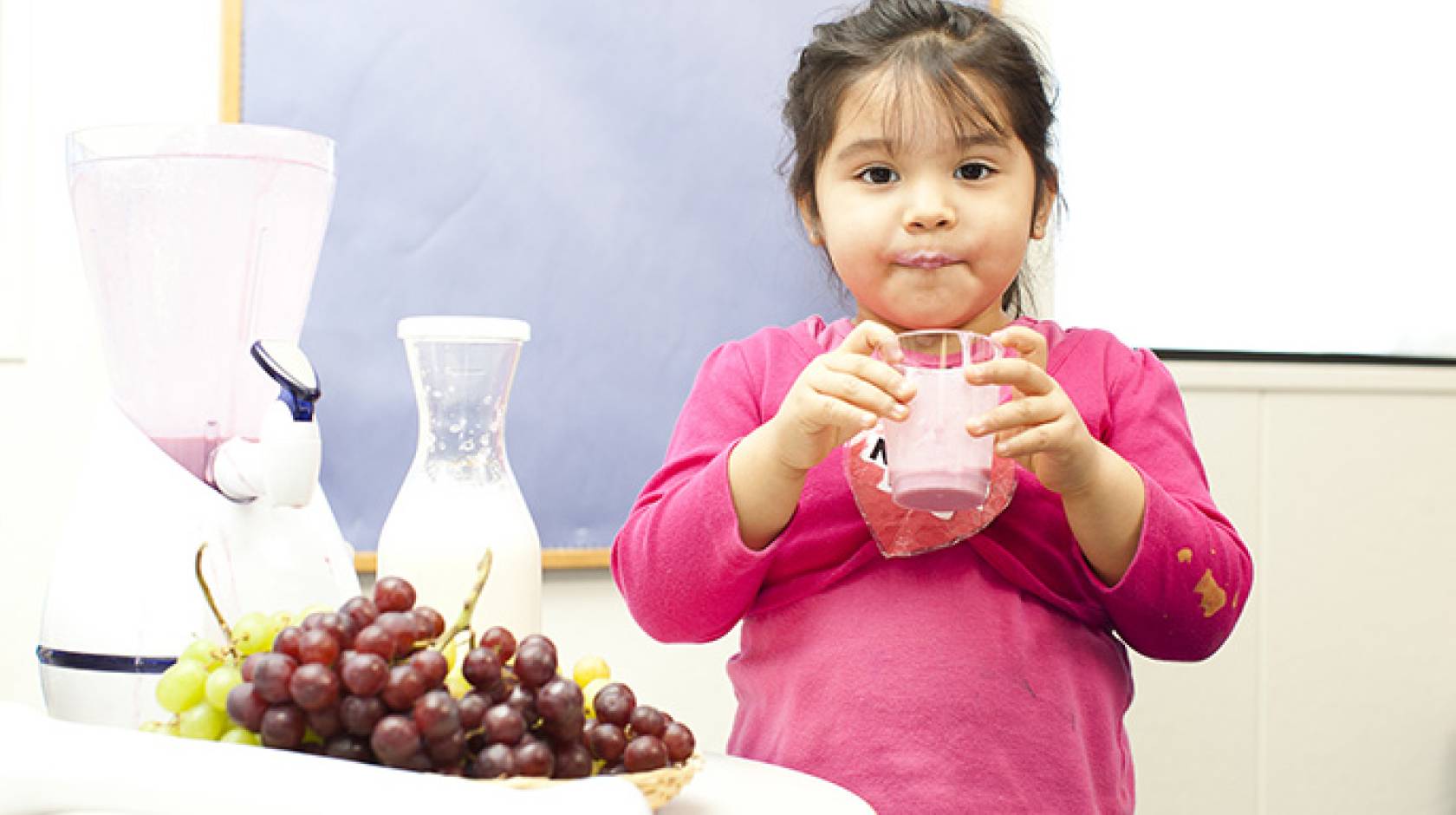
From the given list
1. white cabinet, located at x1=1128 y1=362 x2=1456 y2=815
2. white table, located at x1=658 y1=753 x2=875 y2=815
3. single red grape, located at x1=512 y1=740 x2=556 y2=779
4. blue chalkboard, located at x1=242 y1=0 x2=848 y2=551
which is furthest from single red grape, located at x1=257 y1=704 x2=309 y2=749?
white cabinet, located at x1=1128 y1=362 x2=1456 y2=815

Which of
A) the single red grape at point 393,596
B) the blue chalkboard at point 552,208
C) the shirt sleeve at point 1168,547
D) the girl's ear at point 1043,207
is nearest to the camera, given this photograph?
the single red grape at point 393,596

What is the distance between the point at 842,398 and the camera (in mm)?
871

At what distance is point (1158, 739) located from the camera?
6.56ft

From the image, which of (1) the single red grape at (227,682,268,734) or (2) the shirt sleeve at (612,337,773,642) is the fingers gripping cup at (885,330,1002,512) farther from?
(1) the single red grape at (227,682,268,734)

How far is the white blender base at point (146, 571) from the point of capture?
2.77ft

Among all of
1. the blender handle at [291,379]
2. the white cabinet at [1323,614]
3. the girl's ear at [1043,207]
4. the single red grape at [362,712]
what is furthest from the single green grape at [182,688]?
the white cabinet at [1323,614]

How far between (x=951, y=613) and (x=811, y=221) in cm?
39

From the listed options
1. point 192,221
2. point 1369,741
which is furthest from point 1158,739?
point 192,221

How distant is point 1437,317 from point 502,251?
155 centimetres

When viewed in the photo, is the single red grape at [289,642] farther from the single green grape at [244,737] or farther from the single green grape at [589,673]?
the single green grape at [589,673]

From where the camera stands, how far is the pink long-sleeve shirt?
979mm

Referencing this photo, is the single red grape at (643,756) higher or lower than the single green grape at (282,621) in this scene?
lower

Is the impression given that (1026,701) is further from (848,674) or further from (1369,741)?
(1369,741)

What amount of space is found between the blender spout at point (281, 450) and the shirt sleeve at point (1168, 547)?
22.8 inches
